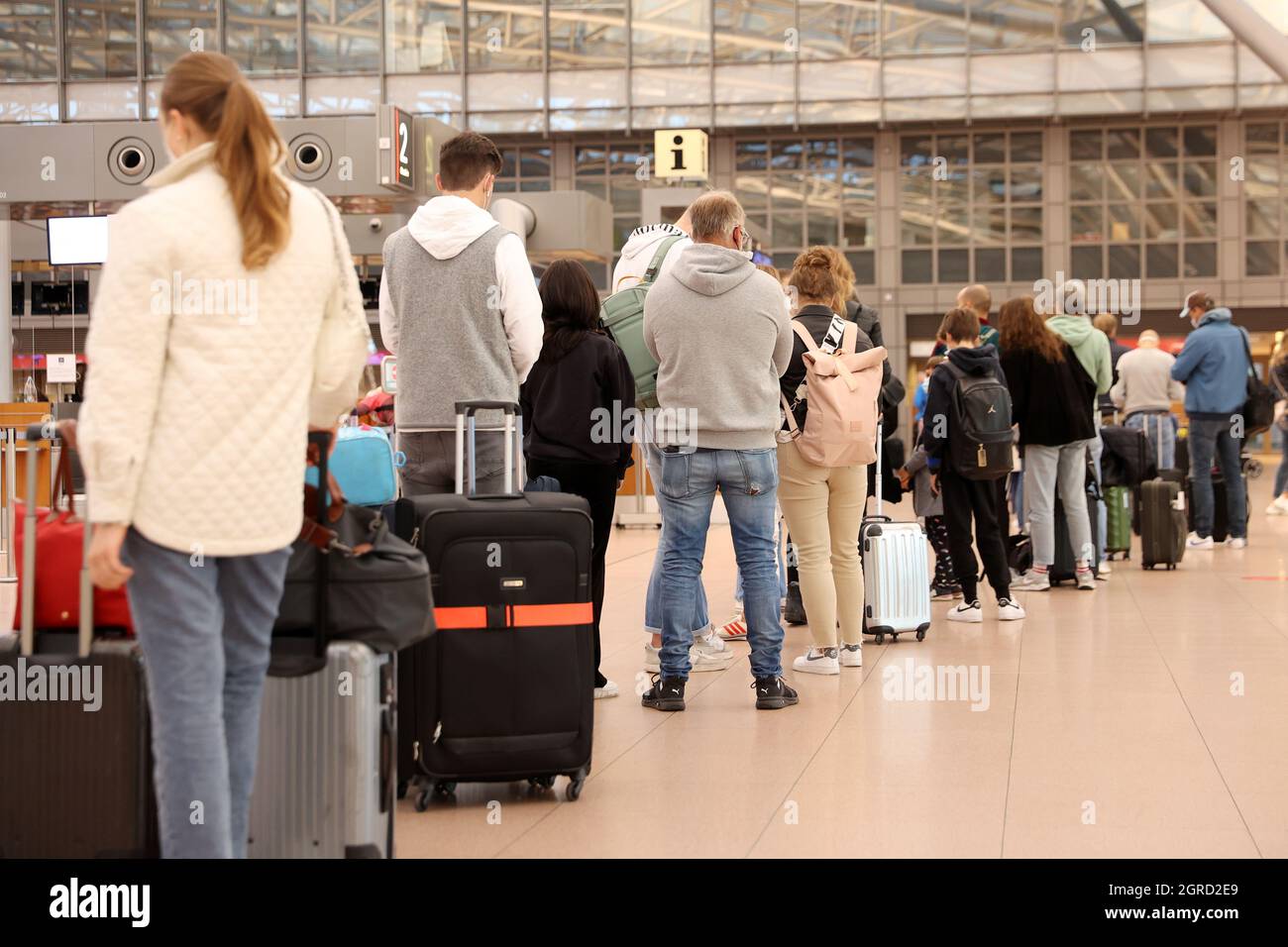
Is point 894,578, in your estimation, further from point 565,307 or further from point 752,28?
point 752,28

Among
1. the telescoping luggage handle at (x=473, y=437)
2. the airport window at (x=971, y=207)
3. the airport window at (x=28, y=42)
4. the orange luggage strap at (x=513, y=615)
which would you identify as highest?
the airport window at (x=28, y=42)

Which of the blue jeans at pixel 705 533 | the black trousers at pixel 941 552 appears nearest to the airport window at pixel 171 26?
the black trousers at pixel 941 552

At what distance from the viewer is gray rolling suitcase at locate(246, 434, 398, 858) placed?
10.5ft

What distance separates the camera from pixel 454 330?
4793mm

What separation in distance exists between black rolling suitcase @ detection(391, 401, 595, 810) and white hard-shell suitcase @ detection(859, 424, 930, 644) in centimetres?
338

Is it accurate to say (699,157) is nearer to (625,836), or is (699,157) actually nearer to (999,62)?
(625,836)

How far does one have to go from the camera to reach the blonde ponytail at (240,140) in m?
2.80

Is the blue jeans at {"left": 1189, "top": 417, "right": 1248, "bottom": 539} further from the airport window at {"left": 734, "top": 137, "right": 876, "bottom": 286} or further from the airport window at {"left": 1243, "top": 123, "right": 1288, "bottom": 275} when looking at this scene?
the airport window at {"left": 1243, "top": 123, "right": 1288, "bottom": 275}

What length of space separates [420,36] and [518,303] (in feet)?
92.4

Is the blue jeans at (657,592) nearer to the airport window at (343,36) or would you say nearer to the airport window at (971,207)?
the airport window at (971,207)

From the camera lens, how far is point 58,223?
13.2 metres

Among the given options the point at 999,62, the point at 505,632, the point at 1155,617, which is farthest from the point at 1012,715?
the point at 999,62

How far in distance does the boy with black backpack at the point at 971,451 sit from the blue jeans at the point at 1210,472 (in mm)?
4538

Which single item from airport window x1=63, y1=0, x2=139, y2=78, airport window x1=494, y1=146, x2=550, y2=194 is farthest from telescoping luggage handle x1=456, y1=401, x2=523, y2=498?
airport window x1=63, y1=0, x2=139, y2=78
